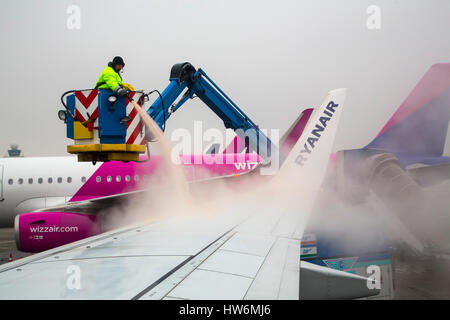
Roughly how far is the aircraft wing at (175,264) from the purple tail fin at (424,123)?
246 inches

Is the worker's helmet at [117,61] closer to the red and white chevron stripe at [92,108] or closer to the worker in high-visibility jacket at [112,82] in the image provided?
the worker in high-visibility jacket at [112,82]

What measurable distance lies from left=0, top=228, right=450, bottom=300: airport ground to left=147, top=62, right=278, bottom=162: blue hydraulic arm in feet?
15.5

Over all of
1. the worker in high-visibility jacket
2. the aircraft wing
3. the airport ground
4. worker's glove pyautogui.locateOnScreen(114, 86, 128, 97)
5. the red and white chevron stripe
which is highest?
the worker in high-visibility jacket

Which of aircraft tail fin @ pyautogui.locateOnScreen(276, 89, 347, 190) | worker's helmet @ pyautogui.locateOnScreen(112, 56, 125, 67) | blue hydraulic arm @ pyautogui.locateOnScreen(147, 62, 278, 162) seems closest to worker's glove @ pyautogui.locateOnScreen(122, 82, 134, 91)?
worker's helmet @ pyautogui.locateOnScreen(112, 56, 125, 67)

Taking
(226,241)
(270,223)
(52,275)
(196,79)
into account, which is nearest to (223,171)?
(196,79)

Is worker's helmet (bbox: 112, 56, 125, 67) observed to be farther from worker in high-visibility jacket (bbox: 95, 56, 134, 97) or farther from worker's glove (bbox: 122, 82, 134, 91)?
worker's glove (bbox: 122, 82, 134, 91)

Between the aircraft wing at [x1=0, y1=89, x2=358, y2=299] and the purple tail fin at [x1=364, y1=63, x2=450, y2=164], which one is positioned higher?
the purple tail fin at [x1=364, y1=63, x2=450, y2=164]

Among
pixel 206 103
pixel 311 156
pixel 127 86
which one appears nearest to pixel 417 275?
pixel 311 156

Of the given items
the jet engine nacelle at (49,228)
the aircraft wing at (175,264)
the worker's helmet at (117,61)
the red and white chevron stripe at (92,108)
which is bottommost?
the jet engine nacelle at (49,228)

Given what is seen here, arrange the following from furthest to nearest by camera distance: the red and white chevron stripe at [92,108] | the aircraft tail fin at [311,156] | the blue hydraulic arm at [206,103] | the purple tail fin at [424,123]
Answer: the purple tail fin at [424,123] → the blue hydraulic arm at [206,103] → the aircraft tail fin at [311,156] → the red and white chevron stripe at [92,108]

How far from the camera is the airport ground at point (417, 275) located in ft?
28.6

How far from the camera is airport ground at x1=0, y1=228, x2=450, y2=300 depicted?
872 cm

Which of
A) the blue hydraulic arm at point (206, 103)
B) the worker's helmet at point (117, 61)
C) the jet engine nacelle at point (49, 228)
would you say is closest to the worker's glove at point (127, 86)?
the worker's helmet at point (117, 61)
